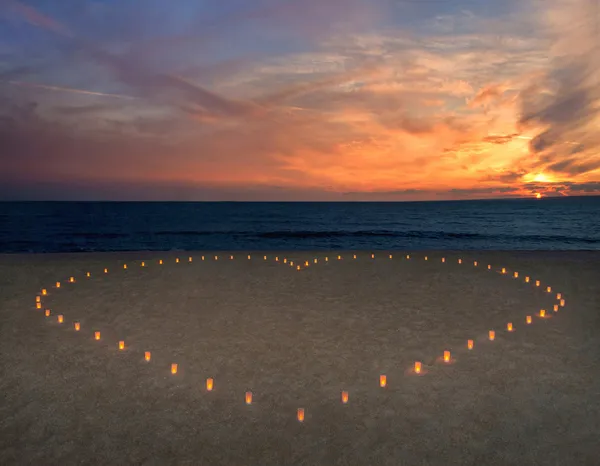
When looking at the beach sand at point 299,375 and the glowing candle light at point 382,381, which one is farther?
the glowing candle light at point 382,381

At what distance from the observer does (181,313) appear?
31.7ft

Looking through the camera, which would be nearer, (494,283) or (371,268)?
(494,283)

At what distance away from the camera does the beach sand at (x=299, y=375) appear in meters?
4.59

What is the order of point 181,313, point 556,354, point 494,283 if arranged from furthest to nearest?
1. point 494,283
2. point 181,313
3. point 556,354

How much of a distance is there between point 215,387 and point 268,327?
2715 millimetres

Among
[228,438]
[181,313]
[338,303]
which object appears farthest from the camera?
[338,303]

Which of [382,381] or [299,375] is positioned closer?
[382,381]

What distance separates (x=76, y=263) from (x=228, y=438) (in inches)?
530

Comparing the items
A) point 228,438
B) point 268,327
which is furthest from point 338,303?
point 228,438

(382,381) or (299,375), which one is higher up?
(382,381)

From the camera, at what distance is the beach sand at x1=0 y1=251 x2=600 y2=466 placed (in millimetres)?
4586

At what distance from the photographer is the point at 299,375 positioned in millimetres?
6281

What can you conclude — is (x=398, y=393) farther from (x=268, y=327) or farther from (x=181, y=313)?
(x=181, y=313)

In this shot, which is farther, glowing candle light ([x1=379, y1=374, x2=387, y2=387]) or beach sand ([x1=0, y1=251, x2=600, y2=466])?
glowing candle light ([x1=379, y1=374, x2=387, y2=387])
